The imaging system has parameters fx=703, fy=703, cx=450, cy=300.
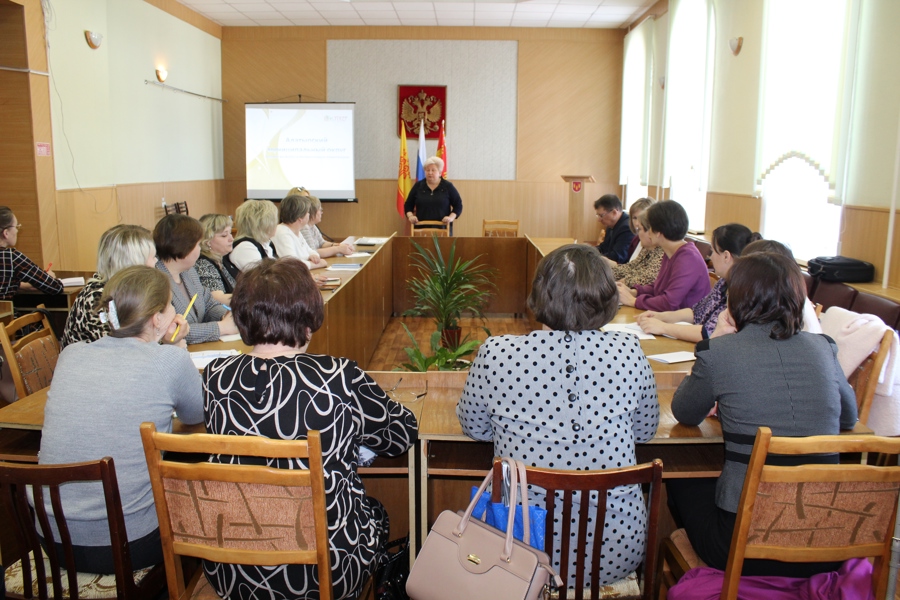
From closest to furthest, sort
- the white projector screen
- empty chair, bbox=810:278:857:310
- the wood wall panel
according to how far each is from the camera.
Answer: empty chair, bbox=810:278:857:310
the wood wall panel
the white projector screen

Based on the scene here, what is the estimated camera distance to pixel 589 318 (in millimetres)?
1826

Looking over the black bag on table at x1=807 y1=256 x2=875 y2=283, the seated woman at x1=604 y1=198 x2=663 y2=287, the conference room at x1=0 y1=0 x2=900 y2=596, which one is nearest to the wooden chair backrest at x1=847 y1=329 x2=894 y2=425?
the conference room at x1=0 y1=0 x2=900 y2=596

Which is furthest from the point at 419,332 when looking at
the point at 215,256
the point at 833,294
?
the point at 833,294

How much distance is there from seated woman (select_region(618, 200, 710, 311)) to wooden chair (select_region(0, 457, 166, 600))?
2844 millimetres

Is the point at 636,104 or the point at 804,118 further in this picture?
the point at 636,104

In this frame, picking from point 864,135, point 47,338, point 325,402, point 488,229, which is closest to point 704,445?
point 325,402

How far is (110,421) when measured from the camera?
181cm

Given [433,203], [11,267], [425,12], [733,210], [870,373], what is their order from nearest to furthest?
[870,373], [11,267], [733,210], [433,203], [425,12]

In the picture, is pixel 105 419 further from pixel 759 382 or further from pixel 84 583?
pixel 759 382

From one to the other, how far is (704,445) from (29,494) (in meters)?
2.06

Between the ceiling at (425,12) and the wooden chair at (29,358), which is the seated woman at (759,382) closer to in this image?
the wooden chair at (29,358)

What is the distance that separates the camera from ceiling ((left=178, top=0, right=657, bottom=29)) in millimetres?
8695

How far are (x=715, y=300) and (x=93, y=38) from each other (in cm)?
631

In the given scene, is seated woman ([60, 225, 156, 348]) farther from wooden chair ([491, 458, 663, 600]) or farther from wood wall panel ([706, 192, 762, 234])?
wood wall panel ([706, 192, 762, 234])
